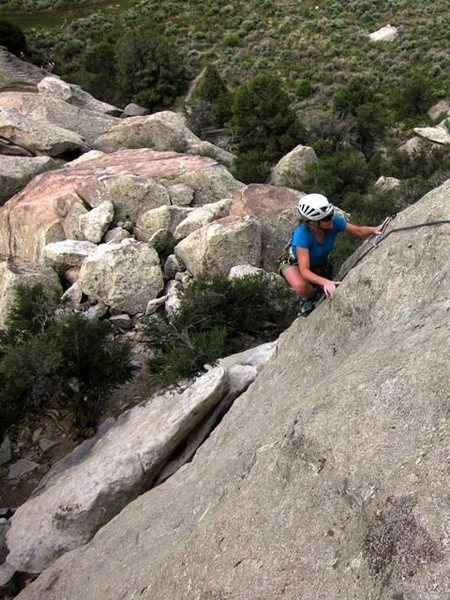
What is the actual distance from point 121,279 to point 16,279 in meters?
2.66

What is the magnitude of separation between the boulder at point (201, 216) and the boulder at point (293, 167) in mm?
6562

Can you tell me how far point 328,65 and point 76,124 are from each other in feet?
72.8

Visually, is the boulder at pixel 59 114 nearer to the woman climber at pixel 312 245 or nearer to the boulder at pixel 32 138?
the boulder at pixel 32 138

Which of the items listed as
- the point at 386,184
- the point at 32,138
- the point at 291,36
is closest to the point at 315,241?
the point at 386,184

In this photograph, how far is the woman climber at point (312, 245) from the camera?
5.80 metres

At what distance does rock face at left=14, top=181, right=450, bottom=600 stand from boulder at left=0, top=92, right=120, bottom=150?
2123 centimetres

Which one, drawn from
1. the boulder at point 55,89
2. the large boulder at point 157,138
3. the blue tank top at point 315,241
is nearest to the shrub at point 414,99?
the large boulder at point 157,138

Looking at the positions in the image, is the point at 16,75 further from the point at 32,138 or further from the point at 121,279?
the point at 121,279

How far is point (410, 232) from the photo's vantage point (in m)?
5.34

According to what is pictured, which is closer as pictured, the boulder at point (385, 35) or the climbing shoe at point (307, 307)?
the climbing shoe at point (307, 307)

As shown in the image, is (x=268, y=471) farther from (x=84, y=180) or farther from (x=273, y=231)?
(x=84, y=180)

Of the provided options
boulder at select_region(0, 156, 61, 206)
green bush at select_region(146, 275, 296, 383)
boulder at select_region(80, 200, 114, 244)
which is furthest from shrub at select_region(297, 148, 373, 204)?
boulder at select_region(0, 156, 61, 206)

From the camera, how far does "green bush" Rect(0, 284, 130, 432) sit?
969 cm

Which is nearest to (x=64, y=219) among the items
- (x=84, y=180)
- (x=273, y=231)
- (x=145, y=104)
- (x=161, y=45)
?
(x=84, y=180)
